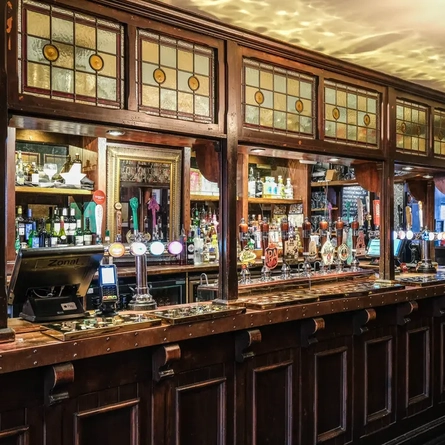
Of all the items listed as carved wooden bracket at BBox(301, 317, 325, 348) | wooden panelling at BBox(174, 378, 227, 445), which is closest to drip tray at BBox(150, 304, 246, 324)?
wooden panelling at BBox(174, 378, 227, 445)

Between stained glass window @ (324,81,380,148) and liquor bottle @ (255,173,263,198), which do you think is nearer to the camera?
stained glass window @ (324,81,380,148)

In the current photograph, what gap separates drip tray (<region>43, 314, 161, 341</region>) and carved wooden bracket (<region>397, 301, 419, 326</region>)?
79.3 inches

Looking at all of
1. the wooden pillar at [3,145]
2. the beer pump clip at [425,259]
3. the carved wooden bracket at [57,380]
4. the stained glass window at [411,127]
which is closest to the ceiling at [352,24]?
the stained glass window at [411,127]

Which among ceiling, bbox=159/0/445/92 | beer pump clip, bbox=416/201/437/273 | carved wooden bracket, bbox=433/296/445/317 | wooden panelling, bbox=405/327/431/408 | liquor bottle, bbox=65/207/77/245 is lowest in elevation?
wooden panelling, bbox=405/327/431/408

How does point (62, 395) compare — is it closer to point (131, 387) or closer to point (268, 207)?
point (131, 387)

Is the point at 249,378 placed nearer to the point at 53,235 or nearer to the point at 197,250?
the point at 53,235

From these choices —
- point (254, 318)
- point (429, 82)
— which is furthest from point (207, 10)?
point (429, 82)

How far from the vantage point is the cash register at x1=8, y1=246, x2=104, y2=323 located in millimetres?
2377

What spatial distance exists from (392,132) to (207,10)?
1793 millimetres

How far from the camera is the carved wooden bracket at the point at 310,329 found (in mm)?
3094

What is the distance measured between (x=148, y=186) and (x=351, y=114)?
2883 mm

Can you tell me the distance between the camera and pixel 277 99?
3.24m

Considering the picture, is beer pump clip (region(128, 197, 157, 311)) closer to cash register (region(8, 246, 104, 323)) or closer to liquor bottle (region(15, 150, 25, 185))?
cash register (region(8, 246, 104, 323))

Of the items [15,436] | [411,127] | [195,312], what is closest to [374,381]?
[195,312]
